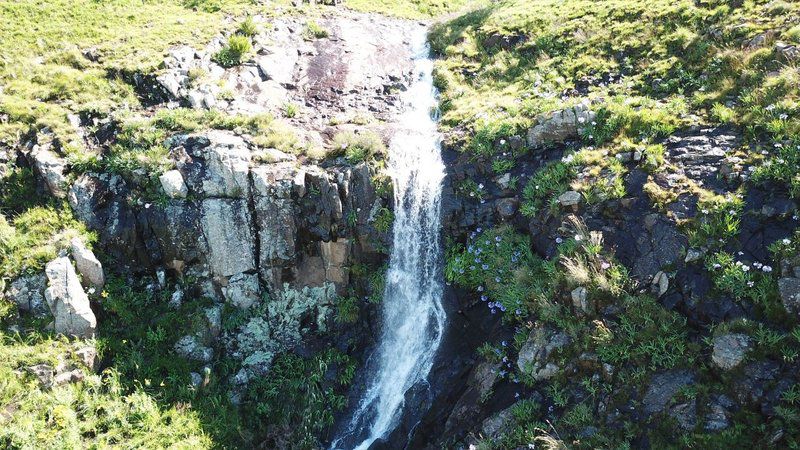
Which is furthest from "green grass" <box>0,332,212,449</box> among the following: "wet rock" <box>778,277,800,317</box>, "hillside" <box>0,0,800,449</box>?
"wet rock" <box>778,277,800,317</box>

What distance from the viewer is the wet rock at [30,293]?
10.2 m

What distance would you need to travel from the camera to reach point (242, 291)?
1169cm

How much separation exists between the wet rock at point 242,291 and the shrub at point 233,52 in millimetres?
7504

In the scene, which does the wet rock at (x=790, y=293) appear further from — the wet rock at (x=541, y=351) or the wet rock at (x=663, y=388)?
the wet rock at (x=541, y=351)

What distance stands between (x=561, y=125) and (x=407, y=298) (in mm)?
5384

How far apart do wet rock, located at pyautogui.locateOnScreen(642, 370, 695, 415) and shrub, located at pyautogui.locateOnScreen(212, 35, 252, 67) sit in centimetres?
1416

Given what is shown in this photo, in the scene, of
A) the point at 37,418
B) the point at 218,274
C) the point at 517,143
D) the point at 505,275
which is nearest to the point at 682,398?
the point at 505,275

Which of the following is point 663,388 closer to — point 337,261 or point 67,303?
point 337,261

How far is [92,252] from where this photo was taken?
10984mm

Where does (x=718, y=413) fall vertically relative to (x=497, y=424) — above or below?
above

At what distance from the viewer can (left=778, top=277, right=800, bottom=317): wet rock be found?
7.09 metres

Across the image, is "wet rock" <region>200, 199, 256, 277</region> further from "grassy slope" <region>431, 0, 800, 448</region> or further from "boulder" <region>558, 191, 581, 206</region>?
"boulder" <region>558, 191, 581, 206</region>

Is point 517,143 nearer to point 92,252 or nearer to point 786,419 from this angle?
point 786,419

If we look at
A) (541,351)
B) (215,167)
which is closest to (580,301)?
(541,351)
